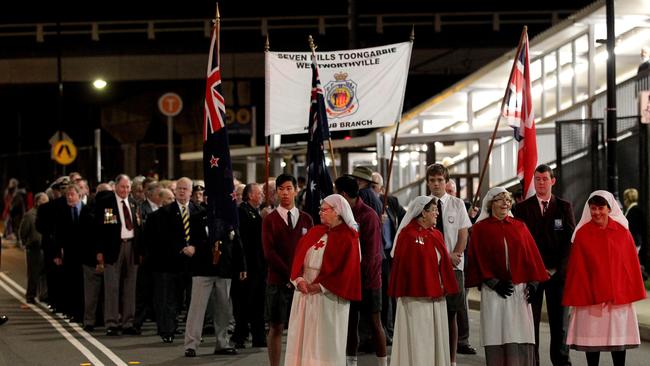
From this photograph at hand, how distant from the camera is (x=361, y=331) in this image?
1415 cm

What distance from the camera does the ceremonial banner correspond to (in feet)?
49.5

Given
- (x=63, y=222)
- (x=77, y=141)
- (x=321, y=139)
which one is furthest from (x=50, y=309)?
(x=77, y=141)

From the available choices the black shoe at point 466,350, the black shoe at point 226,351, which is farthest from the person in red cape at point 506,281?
the black shoe at point 226,351

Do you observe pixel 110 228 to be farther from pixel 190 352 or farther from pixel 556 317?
pixel 556 317

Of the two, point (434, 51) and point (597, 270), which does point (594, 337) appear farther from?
point (434, 51)

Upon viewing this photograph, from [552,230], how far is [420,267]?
6.72 feet

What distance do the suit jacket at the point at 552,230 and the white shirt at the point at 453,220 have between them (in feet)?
2.13

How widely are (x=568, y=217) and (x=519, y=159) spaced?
3.72ft

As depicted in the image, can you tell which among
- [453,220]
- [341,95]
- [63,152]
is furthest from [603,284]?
[63,152]

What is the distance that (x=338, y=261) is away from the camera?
35.1 feet

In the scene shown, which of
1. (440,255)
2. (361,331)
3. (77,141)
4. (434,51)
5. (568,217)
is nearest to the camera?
(440,255)

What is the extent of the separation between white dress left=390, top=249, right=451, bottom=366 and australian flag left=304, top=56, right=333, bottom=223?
1945 millimetres

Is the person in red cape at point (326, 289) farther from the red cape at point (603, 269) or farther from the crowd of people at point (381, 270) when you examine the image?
the red cape at point (603, 269)

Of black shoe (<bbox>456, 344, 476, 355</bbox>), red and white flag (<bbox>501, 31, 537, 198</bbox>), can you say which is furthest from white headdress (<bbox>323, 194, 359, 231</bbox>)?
black shoe (<bbox>456, 344, 476, 355</bbox>)
